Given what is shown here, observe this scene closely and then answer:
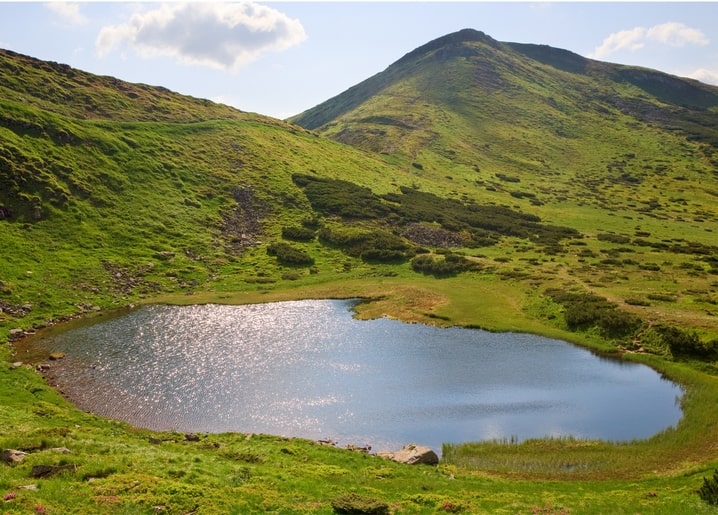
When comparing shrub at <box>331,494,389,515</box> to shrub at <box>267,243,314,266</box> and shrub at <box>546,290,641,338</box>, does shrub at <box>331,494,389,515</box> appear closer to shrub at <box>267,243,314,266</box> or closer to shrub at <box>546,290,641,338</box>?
shrub at <box>546,290,641,338</box>

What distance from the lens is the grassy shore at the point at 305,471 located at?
20969mm

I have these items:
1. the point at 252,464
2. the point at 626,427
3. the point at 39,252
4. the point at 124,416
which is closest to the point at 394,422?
the point at 252,464

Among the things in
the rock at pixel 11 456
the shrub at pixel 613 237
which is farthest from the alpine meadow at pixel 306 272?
the shrub at pixel 613 237

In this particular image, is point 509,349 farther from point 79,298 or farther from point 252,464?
point 79,298

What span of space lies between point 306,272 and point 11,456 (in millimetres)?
67458

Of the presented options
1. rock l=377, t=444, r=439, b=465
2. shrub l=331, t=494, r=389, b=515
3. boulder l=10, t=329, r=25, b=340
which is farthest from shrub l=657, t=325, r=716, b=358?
boulder l=10, t=329, r=25, b=340

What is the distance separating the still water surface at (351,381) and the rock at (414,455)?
227cm

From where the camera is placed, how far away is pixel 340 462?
3094 cm

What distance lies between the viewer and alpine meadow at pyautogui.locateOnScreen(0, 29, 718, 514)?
24766mm

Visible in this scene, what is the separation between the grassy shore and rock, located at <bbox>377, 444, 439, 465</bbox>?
97 cm

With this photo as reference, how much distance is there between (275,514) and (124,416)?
906 inches

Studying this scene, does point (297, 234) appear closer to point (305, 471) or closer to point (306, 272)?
point (306, 272)

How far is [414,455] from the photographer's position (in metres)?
32.9

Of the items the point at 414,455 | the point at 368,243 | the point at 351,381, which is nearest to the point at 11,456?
the point at 414,455
